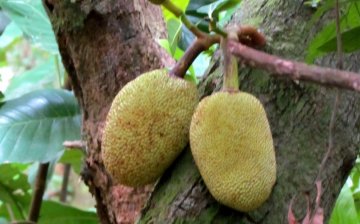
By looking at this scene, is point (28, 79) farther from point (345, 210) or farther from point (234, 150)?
point (234, 150)

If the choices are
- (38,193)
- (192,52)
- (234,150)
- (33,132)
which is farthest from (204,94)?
(38,193)

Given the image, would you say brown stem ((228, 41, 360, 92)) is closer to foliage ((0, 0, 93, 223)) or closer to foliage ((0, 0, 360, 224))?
foliage ((0, 0, 360, 224))

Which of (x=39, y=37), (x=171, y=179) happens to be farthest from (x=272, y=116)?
(x=39, y=37)

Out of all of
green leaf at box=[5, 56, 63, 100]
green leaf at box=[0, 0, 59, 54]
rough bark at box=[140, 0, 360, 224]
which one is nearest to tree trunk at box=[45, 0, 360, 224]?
rough bark at box=[140, 0, 360, 224]

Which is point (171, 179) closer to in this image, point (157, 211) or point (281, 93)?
point (157, 211)

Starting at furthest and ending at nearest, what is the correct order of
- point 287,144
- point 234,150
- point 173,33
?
point 173,33 < point 287,144 < point 234,150

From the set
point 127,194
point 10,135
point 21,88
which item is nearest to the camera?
point 127,194
